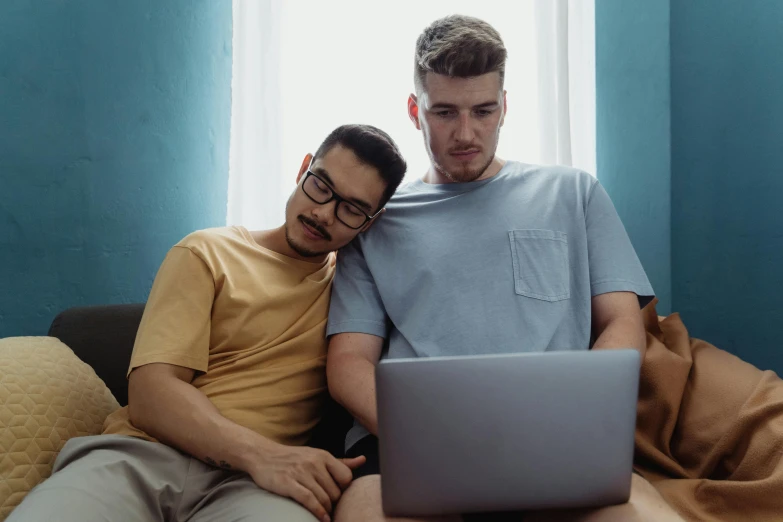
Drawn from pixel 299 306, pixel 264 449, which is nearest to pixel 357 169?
pixel 299 306

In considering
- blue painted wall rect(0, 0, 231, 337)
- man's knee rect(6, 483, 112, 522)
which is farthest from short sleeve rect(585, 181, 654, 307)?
blue painted wall rect(0, 0, 231, 337)

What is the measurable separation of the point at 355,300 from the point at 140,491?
531 mm

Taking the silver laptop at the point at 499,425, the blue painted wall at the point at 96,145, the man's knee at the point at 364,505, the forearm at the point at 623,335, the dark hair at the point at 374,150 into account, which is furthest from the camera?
the blue painted wall at the point at 96,145

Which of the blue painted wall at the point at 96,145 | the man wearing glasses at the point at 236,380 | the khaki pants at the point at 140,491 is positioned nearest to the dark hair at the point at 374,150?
the man wearing glasses at the point at 236,380

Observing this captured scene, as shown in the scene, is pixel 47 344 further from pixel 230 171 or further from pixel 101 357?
pixel 230 171

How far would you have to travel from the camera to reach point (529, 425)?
807 mm

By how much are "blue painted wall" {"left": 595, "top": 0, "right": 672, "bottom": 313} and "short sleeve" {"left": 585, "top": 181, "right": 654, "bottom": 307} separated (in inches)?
20.2

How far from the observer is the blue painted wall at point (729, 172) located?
74.7 inches

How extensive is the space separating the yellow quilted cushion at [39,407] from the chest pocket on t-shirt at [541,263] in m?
0.87

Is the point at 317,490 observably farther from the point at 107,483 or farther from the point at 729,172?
the point at 729,172

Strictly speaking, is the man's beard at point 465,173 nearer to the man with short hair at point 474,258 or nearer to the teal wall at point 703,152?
the man with short hair at point 474,258

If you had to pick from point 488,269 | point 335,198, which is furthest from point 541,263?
point 335,198

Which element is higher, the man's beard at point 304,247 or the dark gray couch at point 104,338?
the man's beard at point 304,247

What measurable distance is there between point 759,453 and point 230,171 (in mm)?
1492
